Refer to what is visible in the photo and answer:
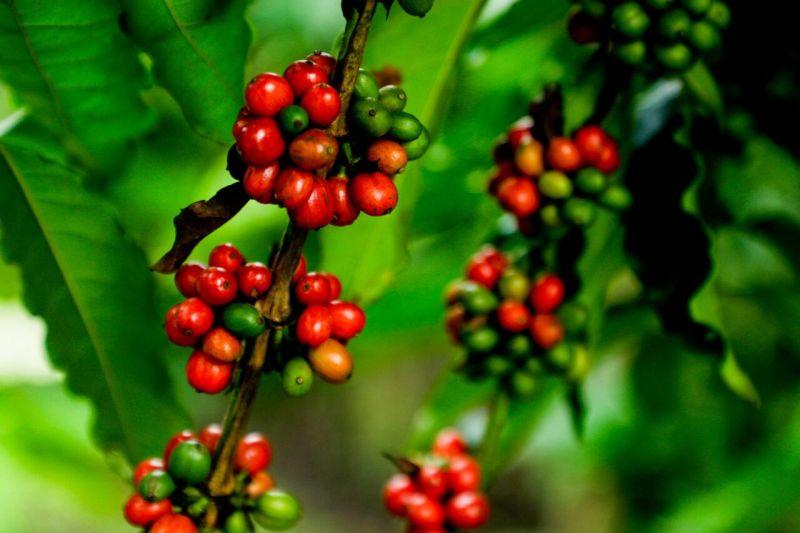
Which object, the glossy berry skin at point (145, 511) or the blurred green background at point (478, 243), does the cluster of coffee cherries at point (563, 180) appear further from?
the glossy berry skin at point (145, 511)

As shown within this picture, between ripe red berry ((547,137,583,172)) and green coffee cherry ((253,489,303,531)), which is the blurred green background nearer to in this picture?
ripe red berry ((547,137,583,172))

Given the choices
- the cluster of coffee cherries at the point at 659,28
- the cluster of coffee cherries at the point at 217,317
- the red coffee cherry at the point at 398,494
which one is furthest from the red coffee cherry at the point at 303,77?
the red coffee cherry at the point at 398,494

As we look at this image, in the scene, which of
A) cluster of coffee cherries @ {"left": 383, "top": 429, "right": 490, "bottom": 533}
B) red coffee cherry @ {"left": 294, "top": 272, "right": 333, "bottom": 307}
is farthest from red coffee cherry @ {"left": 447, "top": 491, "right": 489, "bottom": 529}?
red coffee cherry @ {"left": 294, "top": 272, "right": 333, "bottom": 307}

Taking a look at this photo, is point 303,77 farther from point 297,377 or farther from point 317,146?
point 297,377

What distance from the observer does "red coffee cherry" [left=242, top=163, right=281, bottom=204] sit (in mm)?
555

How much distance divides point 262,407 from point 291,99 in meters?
1.34

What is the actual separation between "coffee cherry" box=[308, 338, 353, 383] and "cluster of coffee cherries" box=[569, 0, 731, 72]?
434 millimetres

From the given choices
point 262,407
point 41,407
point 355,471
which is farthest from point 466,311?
point 355,471

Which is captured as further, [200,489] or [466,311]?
[466,311]

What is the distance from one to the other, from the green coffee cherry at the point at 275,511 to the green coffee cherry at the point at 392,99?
32 cm

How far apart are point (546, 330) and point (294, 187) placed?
0.45 metres

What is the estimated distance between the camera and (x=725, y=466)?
1.55 metres

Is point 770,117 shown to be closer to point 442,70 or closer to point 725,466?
point 442,70

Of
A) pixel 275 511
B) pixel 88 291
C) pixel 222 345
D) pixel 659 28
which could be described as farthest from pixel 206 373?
pixel 659 28
